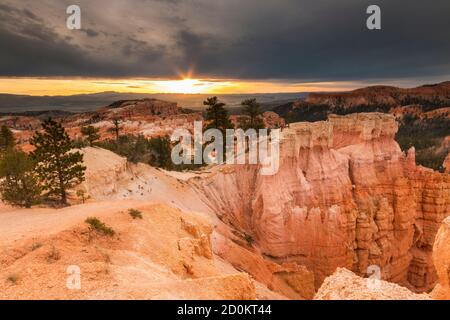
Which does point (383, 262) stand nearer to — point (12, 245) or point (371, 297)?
point (371, 297)

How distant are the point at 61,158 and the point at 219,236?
884cm

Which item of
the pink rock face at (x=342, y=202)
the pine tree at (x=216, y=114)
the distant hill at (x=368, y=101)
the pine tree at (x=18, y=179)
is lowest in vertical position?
the pink rock face at (x=342, y=202)

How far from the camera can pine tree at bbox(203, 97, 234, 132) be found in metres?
38.7

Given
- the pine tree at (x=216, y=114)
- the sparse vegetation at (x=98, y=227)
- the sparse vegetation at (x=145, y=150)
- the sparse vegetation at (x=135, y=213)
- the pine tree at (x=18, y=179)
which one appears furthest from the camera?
the pine tree at (x=216, y=114)

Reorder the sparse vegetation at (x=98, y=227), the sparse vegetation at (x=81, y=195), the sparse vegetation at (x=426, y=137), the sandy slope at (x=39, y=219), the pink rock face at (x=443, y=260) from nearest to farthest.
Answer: the pink rock face at (x=443, y=260), the sandy slope at (x=39, y=219), the sparse vegetation at (x=98, y=227), the sparse vegetation at (x=81, y=195), the sparse vegetation at (x=426, y=137)

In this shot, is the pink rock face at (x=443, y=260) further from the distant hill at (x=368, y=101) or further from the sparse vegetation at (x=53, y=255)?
the distant hill at (x=368, y=101)

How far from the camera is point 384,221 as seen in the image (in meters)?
27.3

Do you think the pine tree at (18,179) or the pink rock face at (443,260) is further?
the pine tree at (18,179)

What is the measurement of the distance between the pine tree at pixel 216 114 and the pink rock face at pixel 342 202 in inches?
519

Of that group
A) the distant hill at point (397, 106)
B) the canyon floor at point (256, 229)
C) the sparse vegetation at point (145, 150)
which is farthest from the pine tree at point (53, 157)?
the distant hill at point (397, 106)

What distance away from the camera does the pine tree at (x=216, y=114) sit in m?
38.7

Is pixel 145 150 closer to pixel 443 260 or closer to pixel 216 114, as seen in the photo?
pixel 216 114

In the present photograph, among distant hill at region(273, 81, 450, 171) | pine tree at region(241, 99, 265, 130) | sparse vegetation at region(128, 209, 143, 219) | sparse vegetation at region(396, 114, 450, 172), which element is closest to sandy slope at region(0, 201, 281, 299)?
sparse vegetation at region(128, 209, 143, 219)

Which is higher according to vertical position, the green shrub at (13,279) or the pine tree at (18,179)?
the pine tree at (18,179)
